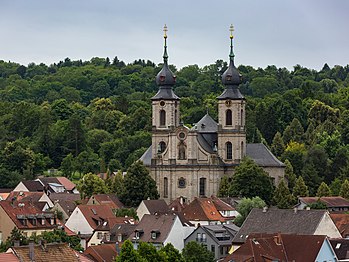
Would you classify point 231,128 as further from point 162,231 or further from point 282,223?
point 282,223

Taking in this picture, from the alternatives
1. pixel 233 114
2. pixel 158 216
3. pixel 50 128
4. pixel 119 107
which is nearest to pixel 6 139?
pixel 50 128

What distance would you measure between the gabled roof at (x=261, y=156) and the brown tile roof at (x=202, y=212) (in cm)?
1748

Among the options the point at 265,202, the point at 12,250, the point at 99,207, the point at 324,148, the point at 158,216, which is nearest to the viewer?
the point at 12,250

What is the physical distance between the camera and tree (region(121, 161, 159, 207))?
388 ft

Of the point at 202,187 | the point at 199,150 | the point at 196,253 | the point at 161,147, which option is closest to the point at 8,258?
the point at 196,253

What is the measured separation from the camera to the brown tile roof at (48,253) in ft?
205

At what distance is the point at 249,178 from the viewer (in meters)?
118

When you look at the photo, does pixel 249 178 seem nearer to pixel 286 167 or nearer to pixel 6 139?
pixel 286 167

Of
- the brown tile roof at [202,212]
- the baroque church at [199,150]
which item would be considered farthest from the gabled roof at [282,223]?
the baroque church at [199,150]

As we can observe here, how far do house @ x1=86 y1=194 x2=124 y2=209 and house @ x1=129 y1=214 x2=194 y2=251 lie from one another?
71.8 ft

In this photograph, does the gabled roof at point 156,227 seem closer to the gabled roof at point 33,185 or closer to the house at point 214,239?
the house at point 214,239

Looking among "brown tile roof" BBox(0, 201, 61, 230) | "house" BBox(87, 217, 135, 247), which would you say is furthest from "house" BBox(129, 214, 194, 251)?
"brown tile roof" BBox(0, 201, 61, 230)

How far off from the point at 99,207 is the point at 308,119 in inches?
3006

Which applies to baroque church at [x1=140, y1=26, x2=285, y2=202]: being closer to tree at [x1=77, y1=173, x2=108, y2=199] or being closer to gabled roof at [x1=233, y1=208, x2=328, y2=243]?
tree at [x1=77, y1=173, x2=108, y2=199]
